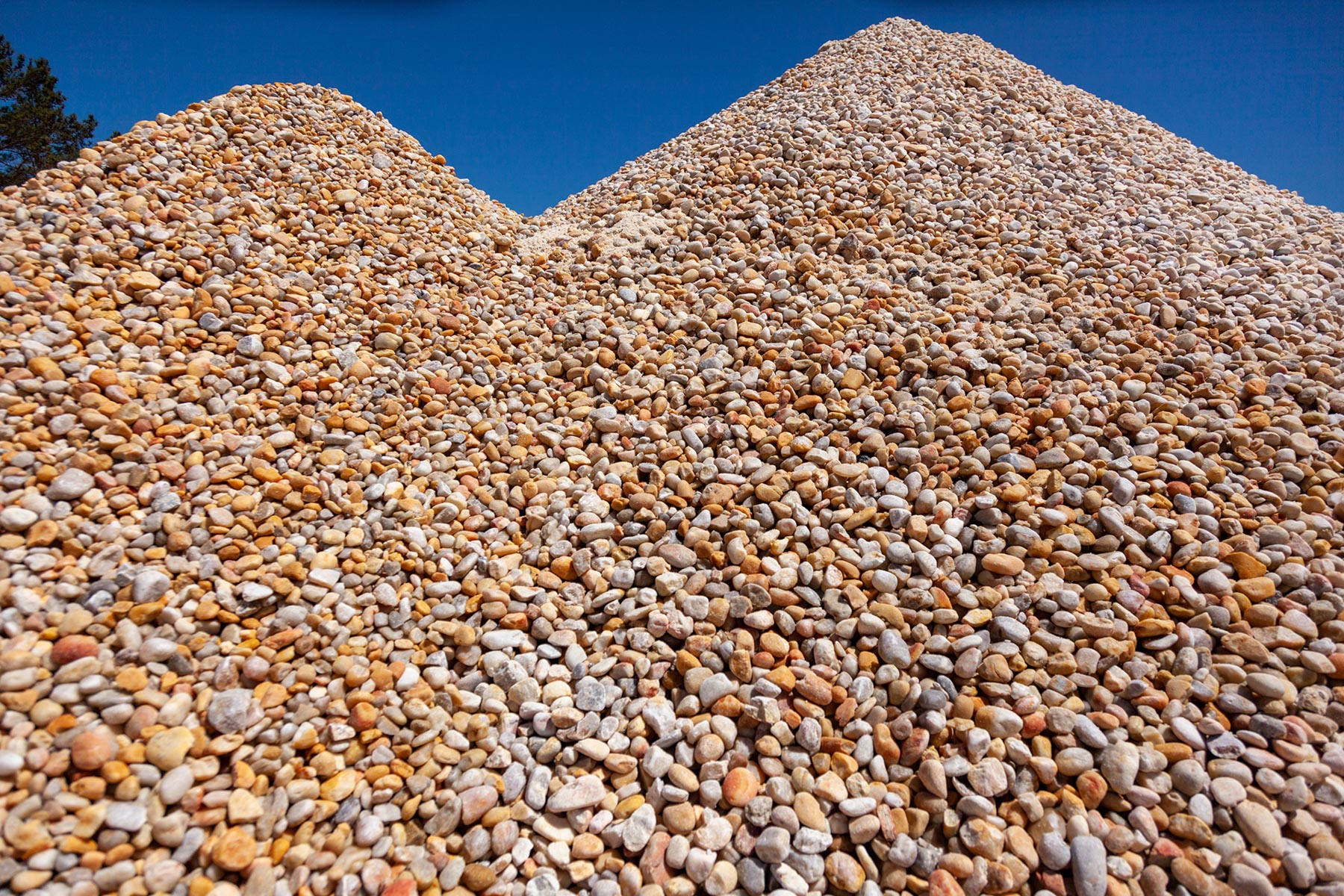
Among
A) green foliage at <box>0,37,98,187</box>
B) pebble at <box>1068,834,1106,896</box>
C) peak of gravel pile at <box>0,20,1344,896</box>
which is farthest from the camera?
green foliage at <box>0,37,98,187</box>

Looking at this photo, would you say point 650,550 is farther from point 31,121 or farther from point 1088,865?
point 31,121

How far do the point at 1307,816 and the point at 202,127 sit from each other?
22.3ft

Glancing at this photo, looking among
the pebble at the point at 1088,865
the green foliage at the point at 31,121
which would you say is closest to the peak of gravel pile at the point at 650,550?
the pebble at the point at 1088,865

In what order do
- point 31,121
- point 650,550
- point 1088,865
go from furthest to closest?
1. point 31,121
2. point 650,550
3. point 1088,865

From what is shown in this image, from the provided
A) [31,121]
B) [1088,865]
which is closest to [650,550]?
[1088,865]

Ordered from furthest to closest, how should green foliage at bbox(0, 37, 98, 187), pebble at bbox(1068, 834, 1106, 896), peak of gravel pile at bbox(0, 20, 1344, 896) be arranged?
green foliage at bbox(0, 37, 98, 187)
peak of gravel pile at bbox(0, 20, 1344, 896)
pebble at bbox(1068, 834, 1106, 896)

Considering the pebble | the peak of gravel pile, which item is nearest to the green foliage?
the peak of gravel pile

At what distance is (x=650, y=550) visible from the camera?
3162mm

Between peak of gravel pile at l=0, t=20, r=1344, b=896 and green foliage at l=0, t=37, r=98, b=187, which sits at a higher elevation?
green foliage at l=0, t=37, r=98, b=187

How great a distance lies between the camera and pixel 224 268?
396 centimetres

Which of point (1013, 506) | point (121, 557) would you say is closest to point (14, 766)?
point (121, 557)

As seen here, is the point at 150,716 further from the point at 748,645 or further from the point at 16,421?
the point at 748,645

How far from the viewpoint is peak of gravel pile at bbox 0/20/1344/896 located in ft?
7.48

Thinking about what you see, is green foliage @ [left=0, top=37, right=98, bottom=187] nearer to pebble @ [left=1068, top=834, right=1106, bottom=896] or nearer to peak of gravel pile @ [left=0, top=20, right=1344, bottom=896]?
peak of gravel pile @ [left=0, top=20, right=1344, bottom=896]
